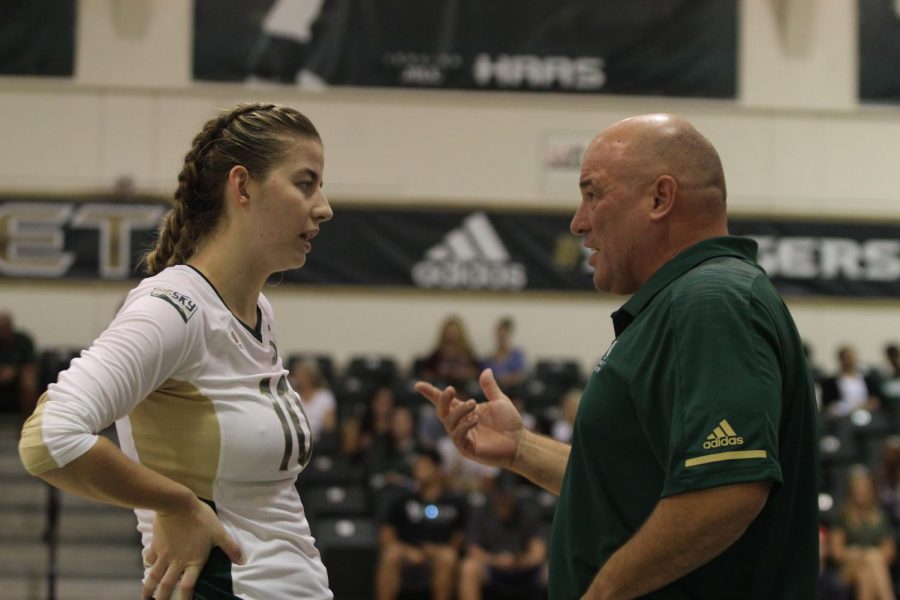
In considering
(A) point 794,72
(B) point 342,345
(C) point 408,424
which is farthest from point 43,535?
(A) point 794,72

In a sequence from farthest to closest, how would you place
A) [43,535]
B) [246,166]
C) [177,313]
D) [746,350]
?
[43,535] < [246,166] < [177,313] < [746,350]

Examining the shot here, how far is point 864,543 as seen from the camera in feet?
31.5

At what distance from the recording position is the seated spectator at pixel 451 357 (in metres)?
12.8

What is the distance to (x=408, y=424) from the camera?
10.8 m

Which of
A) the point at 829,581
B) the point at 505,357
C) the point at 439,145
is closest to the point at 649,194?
the point at 829,581

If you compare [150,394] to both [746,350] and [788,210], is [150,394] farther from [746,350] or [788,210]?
[788,210]

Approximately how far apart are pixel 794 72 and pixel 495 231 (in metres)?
4.09

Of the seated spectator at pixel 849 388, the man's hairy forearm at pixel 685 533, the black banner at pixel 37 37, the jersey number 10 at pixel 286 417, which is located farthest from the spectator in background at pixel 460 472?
the man's hairy forearm at pixel 685 533

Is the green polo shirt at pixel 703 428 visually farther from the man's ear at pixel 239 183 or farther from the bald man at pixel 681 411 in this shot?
the man's ear at pixel 239 183

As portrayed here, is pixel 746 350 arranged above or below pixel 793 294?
above

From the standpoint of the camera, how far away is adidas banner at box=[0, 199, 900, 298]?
1334 centimetres

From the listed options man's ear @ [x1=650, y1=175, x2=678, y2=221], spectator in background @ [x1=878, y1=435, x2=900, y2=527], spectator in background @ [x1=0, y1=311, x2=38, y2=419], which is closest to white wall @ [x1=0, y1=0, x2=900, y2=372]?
spectator in background @ [x1=0, y1=311, x2=38, y2=419]

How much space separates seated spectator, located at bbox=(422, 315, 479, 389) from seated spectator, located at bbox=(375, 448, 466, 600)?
9.63 ft

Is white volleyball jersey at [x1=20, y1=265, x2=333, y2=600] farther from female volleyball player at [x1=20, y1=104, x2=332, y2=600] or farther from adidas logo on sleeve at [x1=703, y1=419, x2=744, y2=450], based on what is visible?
adidas logo on sleeve at [x1=703, y1=419, x2=744, y2=450]
